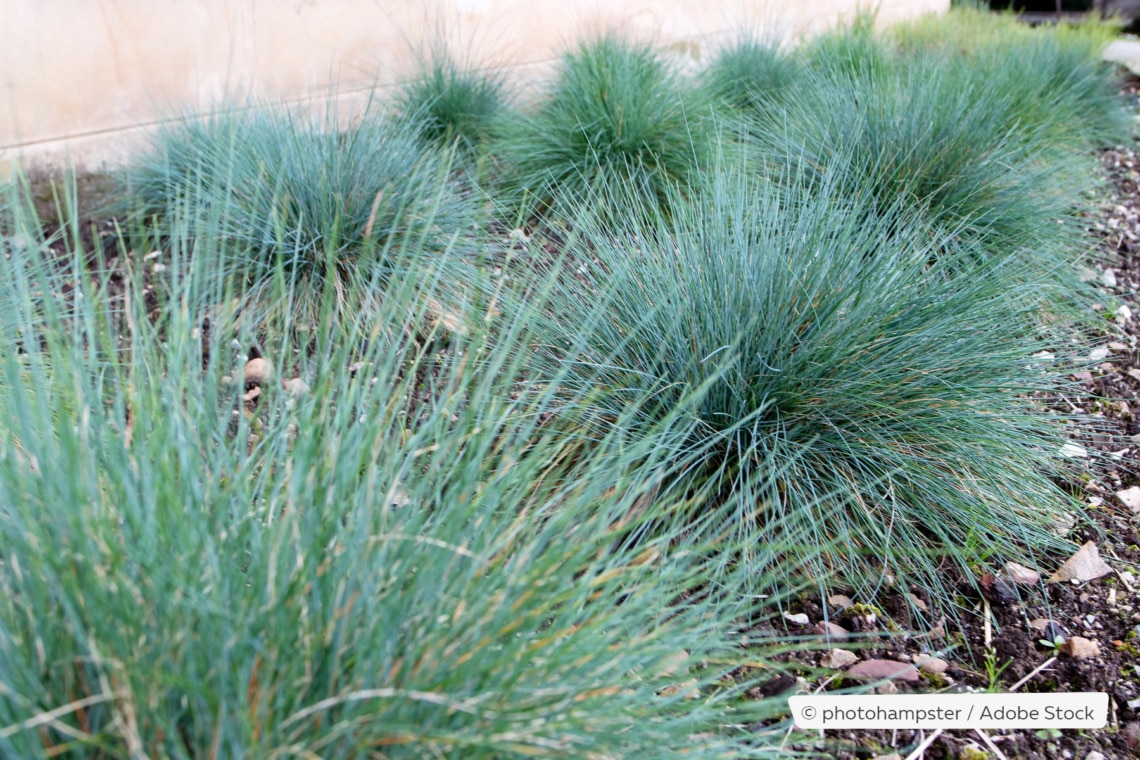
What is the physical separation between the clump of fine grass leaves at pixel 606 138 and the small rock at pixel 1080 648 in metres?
1.93

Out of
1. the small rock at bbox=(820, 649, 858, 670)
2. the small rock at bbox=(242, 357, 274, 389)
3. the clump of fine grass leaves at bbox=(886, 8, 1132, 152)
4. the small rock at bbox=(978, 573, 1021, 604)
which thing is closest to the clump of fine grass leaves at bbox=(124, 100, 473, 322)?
the small rock at bbox=(242, 357, 274, 389)

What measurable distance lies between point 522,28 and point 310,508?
428 cm

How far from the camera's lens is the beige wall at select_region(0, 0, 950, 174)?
3.43 metres

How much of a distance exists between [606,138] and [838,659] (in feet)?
7.33

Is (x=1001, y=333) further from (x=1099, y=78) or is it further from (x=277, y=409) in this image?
(x=1099, y=78)

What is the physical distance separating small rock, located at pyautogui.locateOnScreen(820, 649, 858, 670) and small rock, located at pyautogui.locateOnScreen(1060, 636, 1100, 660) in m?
0.43

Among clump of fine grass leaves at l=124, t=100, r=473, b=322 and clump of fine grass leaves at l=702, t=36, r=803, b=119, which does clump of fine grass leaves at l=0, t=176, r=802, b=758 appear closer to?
clump of fine grass leaves at l=124, t=100, r=473, b=322

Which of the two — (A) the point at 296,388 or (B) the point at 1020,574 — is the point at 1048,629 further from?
(A) the point at 296,388

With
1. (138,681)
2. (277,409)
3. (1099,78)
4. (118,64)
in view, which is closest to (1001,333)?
(277,409)

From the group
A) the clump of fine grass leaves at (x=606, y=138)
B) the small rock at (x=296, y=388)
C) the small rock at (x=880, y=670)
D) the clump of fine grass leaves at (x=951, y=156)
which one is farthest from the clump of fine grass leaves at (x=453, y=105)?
the small rock at (x=880, y=670)

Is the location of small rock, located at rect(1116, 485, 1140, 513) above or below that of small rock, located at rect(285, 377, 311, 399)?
below

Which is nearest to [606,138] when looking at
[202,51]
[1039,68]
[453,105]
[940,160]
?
[453,105]

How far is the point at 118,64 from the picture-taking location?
3.63 m

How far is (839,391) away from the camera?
1.85m
